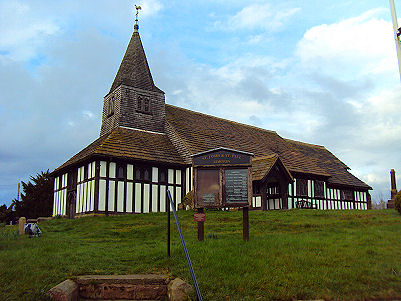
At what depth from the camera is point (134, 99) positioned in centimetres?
2972

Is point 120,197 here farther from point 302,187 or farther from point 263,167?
point 302,187

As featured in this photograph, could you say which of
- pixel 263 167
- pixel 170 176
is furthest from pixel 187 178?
pixel 263 167

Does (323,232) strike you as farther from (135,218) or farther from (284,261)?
(135,218)

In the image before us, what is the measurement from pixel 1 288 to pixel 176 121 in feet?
80.1

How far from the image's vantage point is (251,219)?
16469 millimetres

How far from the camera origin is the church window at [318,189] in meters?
32.8

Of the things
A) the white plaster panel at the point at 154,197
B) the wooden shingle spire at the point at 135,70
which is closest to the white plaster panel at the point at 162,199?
the white plaster panel at the point at 154,197

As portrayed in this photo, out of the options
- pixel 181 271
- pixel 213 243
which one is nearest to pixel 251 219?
pixel 213 243

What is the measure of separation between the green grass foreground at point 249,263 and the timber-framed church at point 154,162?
10.9 meters

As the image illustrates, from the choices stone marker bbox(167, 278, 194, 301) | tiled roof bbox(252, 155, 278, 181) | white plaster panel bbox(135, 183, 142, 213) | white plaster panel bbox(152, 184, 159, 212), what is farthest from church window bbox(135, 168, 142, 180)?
stone marker bbox(167, 278, 194, 301)

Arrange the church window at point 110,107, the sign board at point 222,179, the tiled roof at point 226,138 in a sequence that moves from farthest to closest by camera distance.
Result: 1. the church window at point 110,107
2. the tiled roof at point 226,138
3. the sign board at point 222,179

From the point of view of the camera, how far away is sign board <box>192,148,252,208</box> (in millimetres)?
11938

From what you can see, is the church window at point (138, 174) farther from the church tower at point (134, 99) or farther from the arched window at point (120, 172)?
the church tower at point (134, 99)

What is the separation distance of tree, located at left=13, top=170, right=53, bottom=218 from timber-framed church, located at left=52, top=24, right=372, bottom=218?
8.64 metres
